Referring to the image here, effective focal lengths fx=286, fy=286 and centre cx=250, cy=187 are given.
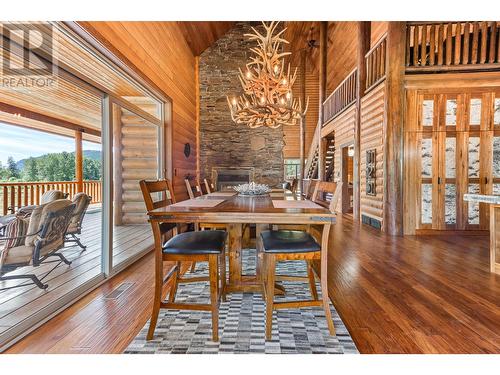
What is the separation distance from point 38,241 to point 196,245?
1.67m

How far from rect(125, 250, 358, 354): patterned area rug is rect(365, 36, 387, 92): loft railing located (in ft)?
15.2

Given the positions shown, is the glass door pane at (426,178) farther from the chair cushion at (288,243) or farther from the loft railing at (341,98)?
the chair cushion at (288,243)

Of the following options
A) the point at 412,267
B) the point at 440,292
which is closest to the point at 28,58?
the point at 440,292

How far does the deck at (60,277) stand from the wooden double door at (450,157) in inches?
178

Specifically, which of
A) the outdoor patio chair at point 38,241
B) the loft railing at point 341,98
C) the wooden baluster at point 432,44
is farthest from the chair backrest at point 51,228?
the loft railing at point 341,98

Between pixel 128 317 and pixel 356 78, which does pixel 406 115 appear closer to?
pixel 356 78

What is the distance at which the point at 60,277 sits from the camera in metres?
2.83

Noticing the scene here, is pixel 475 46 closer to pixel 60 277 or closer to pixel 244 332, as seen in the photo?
pixel 244 332

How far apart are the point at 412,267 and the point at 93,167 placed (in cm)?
373

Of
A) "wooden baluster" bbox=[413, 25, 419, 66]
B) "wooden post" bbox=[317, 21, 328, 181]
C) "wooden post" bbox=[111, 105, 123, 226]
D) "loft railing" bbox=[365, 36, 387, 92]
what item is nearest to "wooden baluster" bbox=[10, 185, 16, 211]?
"wooden post" bbox=[111, 105, 123, 226]

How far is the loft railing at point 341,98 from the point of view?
22.6 ft

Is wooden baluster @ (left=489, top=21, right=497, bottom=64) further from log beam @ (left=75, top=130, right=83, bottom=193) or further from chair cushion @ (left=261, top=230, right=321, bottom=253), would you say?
log beam @ (left=75, top=130, right=83, bottom=193)

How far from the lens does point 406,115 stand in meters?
4.93
